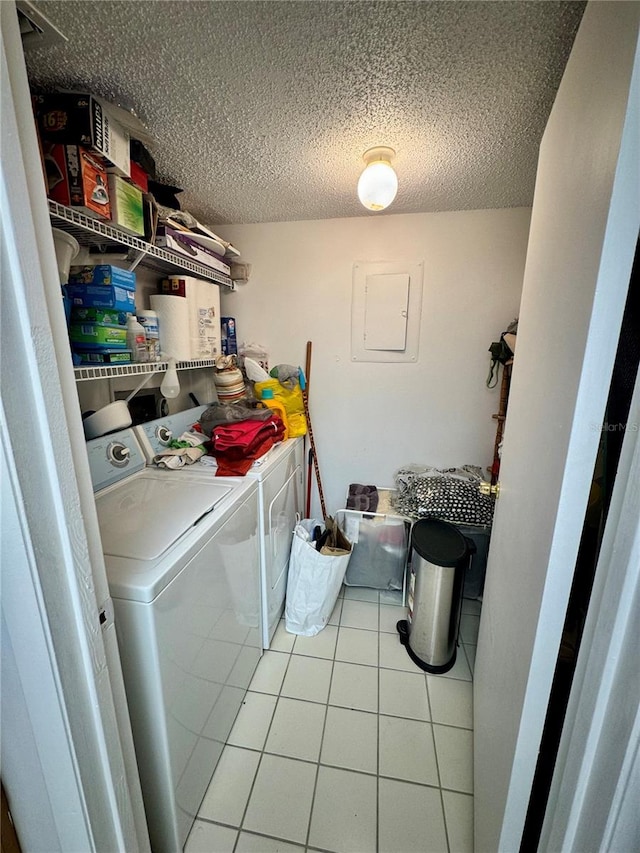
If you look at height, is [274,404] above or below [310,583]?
above

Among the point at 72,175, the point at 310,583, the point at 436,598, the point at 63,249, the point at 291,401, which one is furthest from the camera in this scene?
the point at 291,401

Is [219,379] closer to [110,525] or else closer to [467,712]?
[110,525]

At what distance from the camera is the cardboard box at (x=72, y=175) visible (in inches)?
39.8

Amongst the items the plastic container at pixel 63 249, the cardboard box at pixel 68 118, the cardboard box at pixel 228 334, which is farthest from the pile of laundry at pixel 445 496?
the cardboard box at pixel 68 118

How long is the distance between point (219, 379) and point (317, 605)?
4.58ft

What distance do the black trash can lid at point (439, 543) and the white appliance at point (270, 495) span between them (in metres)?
0.72

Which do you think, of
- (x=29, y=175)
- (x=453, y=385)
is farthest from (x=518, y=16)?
(x=453, y=385)

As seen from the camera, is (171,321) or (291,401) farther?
(291,401)

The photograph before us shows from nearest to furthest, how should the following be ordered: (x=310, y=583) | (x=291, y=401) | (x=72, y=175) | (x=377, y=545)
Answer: (x=72, y=175) → (x=310, y=583) → (x=377, y=545) → (x=291, y=401)

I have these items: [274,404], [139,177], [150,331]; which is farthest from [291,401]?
[139,177]

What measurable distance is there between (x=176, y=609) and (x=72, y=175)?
1.35 meters

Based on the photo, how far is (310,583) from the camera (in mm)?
1765

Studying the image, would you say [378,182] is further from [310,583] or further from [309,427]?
[310,583]

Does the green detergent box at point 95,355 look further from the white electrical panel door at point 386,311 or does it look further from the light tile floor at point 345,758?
the light tile floor at point 345,758
